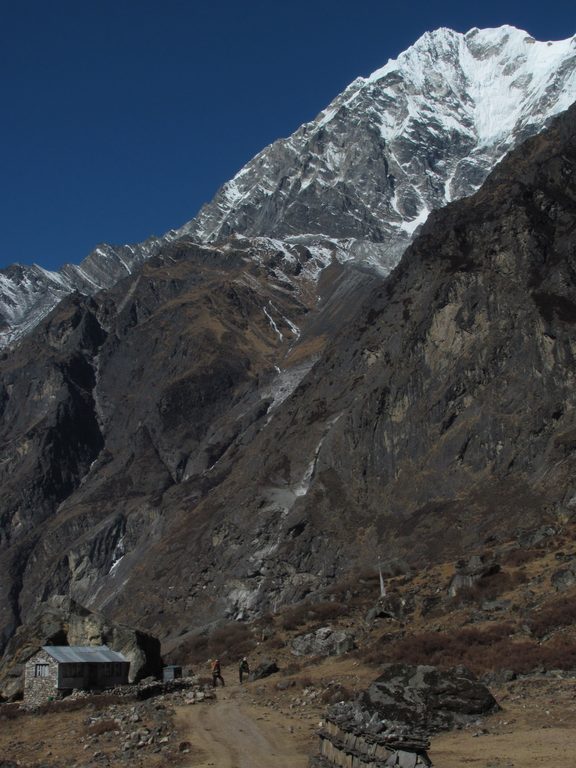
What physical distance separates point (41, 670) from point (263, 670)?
1119 cm

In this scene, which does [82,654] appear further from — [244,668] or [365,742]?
[365,742]

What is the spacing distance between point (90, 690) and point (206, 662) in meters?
14.1

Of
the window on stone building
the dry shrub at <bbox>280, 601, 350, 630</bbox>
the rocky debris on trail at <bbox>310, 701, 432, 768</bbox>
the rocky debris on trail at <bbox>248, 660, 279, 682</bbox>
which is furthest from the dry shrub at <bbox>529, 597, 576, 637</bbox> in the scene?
the window on stone building

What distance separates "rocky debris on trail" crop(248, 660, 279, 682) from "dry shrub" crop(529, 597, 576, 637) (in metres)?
12.7

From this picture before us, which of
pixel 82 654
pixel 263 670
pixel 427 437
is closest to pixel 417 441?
pixel 427 437

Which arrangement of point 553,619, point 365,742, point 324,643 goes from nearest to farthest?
point 365,742 < point 553,619 < point 324,643

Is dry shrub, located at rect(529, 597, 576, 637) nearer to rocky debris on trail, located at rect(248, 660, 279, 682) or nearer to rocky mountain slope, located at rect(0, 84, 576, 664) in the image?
rocky debris on trail, located at rect(248, 660, 279, 682)

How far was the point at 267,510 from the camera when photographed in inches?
5202

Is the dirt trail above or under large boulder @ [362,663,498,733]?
under

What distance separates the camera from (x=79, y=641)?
52.2 m

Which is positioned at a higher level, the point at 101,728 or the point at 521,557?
the point at 521,557

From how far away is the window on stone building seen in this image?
45.1 metres

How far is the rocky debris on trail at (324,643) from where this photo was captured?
43.4 m

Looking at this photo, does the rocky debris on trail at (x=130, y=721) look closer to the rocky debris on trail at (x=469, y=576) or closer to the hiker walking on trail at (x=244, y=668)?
the hiker walking on trail at (x=244, y=668)
